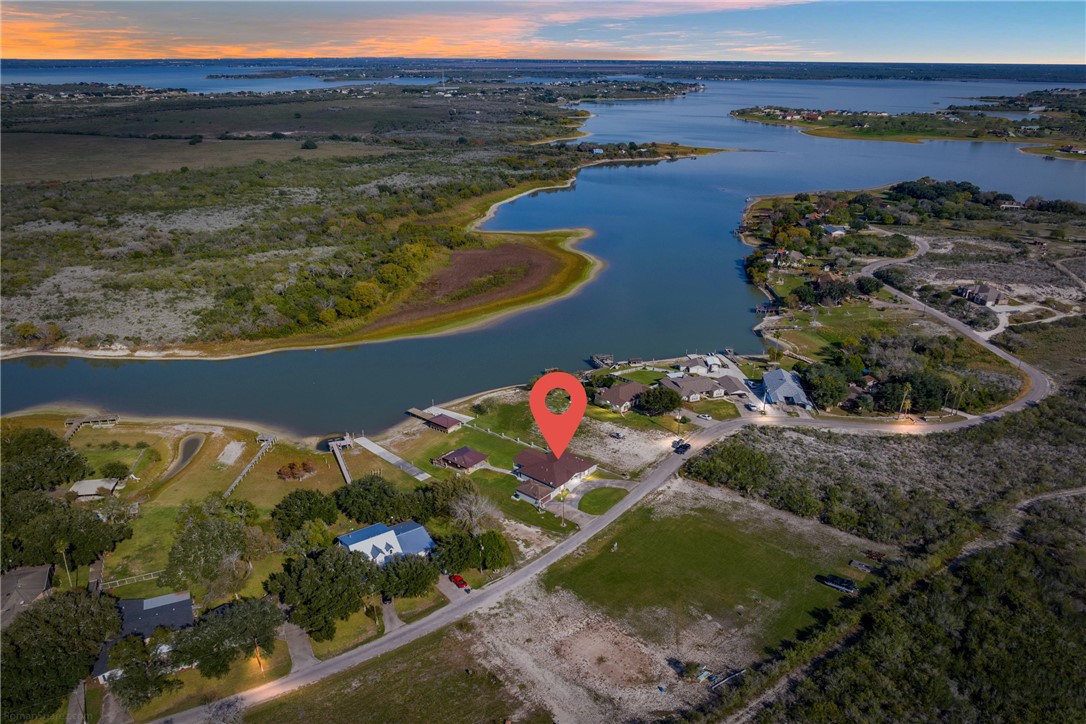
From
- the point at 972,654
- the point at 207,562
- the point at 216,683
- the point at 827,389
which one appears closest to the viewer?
the point at 216,683

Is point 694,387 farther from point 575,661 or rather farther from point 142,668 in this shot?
point 142,668

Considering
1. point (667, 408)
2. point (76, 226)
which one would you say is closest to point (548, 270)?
point (667, 408)

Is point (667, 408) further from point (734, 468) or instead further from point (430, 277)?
point (430, 277)

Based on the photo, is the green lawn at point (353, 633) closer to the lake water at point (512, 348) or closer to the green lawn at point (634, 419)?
the lake water at point (512, 348)

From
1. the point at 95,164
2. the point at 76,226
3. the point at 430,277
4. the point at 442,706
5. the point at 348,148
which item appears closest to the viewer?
the point at 442,706

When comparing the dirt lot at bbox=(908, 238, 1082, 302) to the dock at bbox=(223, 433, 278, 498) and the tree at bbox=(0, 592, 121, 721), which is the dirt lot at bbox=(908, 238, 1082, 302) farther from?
the tree at bbox=(0, 592, 121, 721)

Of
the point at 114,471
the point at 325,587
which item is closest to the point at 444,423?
the point at 325,587

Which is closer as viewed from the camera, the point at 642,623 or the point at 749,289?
the point at 642,623
